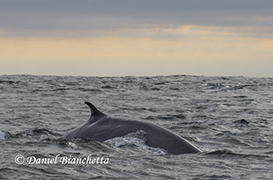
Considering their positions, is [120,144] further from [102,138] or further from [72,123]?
→ [72,123]

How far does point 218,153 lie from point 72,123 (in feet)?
23.5

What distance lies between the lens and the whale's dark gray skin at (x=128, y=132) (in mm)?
8961

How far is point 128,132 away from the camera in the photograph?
374 inches

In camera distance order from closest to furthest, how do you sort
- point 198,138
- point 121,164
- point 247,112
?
point 121,164 → point 198,138 → point 247,112

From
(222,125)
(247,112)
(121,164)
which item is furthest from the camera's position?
(247,112)

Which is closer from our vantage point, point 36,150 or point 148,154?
point 148,154

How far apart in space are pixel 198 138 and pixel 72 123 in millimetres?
5109

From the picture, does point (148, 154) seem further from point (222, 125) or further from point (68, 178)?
point (222, 125)

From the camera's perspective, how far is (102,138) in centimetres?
978

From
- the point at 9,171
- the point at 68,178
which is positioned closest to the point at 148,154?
the point at 68,178

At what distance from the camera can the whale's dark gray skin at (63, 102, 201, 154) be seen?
896 cm

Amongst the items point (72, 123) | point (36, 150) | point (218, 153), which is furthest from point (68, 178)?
point (72, 123)

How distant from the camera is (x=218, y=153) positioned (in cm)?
942

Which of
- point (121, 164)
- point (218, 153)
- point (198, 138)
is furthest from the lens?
point (198, 138)
